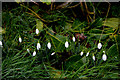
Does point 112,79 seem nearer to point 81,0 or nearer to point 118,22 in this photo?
point 118,22

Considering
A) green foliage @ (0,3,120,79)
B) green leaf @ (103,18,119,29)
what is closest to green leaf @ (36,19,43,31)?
green foliage @ (0,3,120,79)

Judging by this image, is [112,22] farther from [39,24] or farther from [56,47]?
[39,24]

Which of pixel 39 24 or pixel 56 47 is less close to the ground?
pixel 39 24

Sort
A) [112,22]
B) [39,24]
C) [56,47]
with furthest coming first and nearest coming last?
[112,22] < [39,24] < [56,47]

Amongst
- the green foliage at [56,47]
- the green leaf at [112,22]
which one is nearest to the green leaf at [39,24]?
the green foliage at [56,47]

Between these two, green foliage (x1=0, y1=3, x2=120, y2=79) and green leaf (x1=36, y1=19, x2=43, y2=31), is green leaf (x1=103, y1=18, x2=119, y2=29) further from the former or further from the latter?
green leaf (x1=36, y1=19, x2=43, y2=31)

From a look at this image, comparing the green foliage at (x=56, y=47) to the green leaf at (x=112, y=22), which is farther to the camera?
the green leaf at (x=112, y=22)

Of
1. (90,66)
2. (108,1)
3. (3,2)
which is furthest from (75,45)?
(3,2)

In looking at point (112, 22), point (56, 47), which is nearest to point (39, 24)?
point (56, 47)

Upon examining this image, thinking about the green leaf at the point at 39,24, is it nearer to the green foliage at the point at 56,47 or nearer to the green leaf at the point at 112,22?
the green foliage at the point at 56,47

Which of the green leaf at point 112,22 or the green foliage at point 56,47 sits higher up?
the green leaf at point 112,22

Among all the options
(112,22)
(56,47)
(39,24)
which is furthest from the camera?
(112,22)
